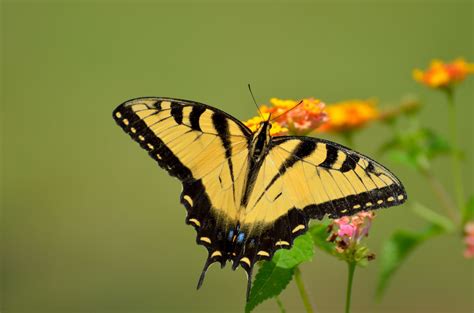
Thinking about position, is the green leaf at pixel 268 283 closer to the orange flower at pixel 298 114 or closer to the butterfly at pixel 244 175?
the butterfly at pixel 244 175

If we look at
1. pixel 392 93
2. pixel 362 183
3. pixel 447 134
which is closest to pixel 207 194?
pixel 362 183

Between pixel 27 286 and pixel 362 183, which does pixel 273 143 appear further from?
pixel 27 286

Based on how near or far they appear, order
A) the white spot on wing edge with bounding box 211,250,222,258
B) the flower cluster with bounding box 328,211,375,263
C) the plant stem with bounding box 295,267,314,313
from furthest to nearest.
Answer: the white spot on wing edge with bounding box 211,250,222,258, the flower cluster with bounding box 328,211,375,263, the plant stem with bounding box 295,267,314,313

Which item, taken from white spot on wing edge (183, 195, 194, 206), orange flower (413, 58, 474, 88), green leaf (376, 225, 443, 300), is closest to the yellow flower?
white spot on wing edge (183, 195, 194, 206)

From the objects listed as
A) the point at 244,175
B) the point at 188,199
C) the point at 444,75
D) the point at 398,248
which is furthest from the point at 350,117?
the point at 188,199

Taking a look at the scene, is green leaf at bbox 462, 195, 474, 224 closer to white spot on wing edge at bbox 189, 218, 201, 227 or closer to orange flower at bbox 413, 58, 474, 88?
orange flower at bbox 413, 58, 474, 88

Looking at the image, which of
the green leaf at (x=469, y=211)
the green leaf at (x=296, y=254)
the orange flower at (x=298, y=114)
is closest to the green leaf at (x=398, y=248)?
the green leaf at (x=469, y=211)
